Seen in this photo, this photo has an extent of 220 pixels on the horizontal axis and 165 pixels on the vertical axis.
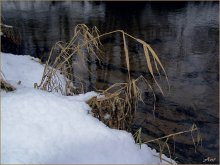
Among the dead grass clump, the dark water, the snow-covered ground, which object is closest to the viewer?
the snow-covered ground

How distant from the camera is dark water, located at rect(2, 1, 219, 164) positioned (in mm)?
5292

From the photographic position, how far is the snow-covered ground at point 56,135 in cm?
199

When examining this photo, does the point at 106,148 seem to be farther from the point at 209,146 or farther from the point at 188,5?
the point at 188,5

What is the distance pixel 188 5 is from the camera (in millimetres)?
18016

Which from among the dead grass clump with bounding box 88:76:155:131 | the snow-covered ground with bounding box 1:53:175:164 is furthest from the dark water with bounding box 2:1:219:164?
the snow-covered ground with bounding box 1:53:175:164

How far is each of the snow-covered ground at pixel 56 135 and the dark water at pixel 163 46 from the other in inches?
91.7

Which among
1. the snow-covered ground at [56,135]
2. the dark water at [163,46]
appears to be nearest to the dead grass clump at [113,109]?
the snow-covered ground at [56,135]

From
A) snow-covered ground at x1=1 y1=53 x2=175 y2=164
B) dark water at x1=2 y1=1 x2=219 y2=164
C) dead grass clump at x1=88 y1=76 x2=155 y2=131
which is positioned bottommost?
dark water at x1=2 y1=1 x2=219 y2=164

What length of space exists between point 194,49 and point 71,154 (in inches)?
315

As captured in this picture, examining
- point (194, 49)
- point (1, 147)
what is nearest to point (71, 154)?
point (1, 147)

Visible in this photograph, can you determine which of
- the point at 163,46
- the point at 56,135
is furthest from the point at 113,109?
the point at 163,46

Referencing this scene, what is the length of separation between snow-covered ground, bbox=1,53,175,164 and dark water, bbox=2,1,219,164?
7.64 feet

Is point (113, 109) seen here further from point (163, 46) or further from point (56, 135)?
point (163, 46)

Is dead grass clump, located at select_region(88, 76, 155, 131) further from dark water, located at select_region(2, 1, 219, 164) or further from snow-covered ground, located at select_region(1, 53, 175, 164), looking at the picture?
dark water, located at select_region(2, 1, 219, 164)
